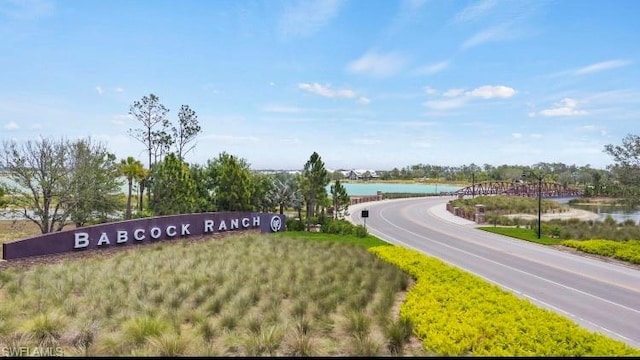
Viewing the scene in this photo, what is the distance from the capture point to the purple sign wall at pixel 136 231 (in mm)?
19750

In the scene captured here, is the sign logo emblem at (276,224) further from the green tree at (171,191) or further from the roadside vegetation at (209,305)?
the roadside vegetation at (209,305)

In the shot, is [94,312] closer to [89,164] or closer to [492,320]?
[492,320]

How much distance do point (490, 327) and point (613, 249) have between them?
62.4ft

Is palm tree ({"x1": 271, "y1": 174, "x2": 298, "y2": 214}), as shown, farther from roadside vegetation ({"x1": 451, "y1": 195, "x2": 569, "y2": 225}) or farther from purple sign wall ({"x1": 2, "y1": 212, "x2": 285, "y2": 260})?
roadside vegetation ({"x1": 451, "y1": 195, "x2": 569, "y2": 225})

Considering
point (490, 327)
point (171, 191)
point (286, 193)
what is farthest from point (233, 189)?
point (490, 327)

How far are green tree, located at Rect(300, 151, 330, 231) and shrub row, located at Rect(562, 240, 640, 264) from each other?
19059mm

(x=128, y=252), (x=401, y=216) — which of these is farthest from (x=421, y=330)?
(x=401, y=216)

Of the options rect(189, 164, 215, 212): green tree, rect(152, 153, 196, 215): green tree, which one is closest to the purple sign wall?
rect(152, 153, 196, 215): green tree

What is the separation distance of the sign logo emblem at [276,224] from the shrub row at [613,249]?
67.0 feet

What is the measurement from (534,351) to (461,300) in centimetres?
351

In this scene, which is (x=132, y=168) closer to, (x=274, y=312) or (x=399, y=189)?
(x=274, y=312)

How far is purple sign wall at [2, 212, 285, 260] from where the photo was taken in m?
19.8

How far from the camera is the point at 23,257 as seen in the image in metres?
19.2

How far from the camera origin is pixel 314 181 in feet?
121
